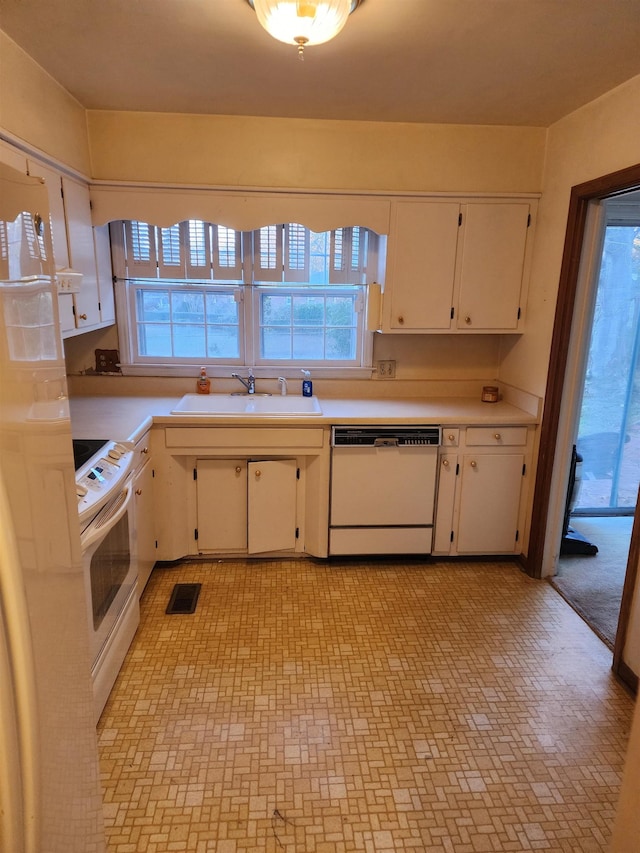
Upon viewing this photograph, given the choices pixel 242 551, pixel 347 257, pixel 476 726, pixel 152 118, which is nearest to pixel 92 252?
pixel 152 118

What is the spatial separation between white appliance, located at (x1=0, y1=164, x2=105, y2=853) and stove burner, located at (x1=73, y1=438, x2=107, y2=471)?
1.08 meters

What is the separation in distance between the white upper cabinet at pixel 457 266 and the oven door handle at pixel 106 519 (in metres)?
1.74

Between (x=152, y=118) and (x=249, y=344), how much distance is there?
131 cm

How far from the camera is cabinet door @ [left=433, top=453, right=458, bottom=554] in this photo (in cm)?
299

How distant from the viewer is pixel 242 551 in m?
3.08

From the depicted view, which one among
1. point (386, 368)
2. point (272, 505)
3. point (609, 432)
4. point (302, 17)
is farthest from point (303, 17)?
point (609, 432)

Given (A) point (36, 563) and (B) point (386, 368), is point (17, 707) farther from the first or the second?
(B) point (386, 368)

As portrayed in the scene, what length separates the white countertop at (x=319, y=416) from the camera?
2634 millimetres

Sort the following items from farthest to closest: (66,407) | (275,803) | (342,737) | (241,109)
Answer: (241,109)
(342,737)
(275,803)
(66,407)

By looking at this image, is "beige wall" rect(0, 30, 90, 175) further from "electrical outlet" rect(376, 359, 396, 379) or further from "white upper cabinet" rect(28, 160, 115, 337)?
"electrical outlet" rect(376, 359, 396, 379)

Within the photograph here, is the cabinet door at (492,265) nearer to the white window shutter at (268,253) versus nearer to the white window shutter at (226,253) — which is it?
the white window shutter at (268,253)

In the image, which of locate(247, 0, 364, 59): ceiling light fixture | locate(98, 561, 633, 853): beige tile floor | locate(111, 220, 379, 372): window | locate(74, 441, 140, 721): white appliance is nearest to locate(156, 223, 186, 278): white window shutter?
locate(111, 220, 379, 372): window

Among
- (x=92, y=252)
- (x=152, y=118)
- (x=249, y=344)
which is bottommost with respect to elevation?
(x=249, y=344)

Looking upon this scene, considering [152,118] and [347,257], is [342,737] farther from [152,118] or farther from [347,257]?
[152,118]
